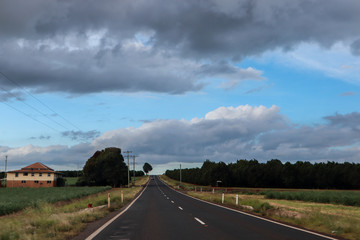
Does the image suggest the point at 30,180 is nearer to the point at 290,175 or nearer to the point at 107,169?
the point at 107,169

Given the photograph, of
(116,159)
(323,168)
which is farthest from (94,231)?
(323,168)

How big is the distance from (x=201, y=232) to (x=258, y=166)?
9321cm

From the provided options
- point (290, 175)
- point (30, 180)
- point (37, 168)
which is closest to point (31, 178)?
point (30, 180)

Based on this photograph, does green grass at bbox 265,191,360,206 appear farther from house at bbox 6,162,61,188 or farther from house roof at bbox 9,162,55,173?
house roof at bbox 9,162,55,173

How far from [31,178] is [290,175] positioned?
7258 centimetres

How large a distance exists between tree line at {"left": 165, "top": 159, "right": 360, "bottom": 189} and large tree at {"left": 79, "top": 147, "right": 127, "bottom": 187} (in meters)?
27.7

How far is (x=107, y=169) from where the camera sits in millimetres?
94375

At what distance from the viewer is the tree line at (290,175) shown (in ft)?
297

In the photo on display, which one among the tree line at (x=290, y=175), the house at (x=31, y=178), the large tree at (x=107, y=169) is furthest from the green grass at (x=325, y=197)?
the house at (x=31, y=178)

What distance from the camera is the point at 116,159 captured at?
96.0 m

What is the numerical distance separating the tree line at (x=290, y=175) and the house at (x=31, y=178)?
4660 centimetres

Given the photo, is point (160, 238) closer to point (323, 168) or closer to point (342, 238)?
point (342, 238)

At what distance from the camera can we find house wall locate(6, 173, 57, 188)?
310 ft

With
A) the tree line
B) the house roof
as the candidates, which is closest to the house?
the house roof
